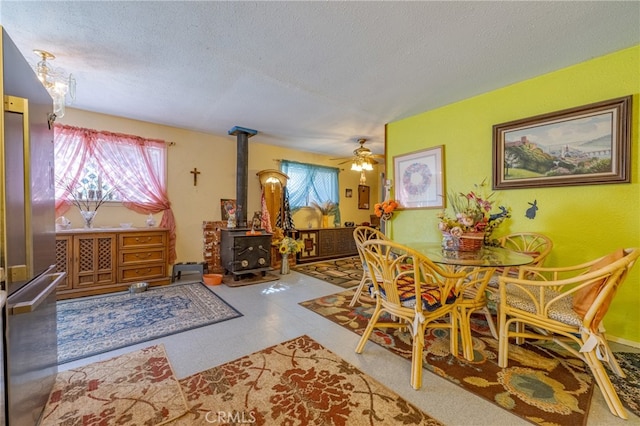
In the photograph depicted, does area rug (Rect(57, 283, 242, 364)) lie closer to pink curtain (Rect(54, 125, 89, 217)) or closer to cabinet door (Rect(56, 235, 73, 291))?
cabinet door (Rect(56, 235, 73, 291))

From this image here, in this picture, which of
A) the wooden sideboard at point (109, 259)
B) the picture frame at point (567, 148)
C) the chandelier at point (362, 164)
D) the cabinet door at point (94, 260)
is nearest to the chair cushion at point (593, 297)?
the picture frame at point (567, 148)

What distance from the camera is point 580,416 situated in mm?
1332

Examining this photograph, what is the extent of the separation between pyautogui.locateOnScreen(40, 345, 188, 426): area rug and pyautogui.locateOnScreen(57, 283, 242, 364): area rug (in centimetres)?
34

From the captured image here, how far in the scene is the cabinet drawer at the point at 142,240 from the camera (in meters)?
3.36

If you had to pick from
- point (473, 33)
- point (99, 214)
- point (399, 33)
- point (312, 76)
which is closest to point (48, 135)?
point (312, 76)

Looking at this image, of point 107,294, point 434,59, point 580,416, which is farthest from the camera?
point 107,294

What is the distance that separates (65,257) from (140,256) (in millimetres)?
745

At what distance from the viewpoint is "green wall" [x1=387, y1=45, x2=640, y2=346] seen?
2.05 metres

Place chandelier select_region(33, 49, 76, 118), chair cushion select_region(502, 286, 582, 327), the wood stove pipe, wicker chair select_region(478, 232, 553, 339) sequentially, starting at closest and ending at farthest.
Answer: chair cushion select_region(502, 286, 582, 327) < wicker chair select_region(478, 232, 553, 339) < chandelier select_region(33, 49, 76, 118) < the wood stove pipe

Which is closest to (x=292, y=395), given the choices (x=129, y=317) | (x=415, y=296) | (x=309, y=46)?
(x=415, y=296)

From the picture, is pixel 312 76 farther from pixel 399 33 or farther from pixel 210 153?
pixel 210 153

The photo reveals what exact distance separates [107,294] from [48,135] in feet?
8.57

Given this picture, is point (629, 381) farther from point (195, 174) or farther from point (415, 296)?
point (195, 174)

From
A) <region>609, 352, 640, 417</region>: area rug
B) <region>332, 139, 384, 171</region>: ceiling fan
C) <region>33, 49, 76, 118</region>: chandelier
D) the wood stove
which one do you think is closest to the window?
<region>332, 139, 384, 171</region>: ceiling fan
